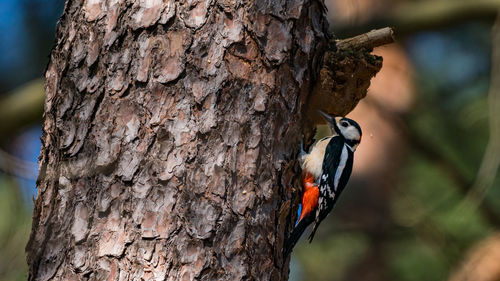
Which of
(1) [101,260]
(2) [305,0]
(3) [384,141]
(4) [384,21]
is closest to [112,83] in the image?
(1) [101,260]

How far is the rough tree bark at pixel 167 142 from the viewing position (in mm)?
1919

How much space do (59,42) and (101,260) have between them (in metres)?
0.84

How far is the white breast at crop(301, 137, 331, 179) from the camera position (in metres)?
2.69

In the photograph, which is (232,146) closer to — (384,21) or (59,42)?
(59,42)

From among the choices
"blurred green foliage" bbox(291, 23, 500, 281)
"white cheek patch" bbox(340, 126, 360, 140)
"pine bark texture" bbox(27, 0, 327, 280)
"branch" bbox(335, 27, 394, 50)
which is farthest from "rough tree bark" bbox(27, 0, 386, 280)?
"blurred green foliage" bbox(291, 23, 500, 281)

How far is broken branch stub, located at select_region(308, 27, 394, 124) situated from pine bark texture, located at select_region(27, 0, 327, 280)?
0.20 m

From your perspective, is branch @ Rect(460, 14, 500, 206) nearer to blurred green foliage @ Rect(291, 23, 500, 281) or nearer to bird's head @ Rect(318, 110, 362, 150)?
bird's head @ Rect(318, 110, 362, 150)

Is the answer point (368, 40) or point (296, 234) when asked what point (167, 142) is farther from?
point (368, 40)

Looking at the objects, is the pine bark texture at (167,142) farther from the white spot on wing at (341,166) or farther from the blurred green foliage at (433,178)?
the blurred green foliage at (433,178)

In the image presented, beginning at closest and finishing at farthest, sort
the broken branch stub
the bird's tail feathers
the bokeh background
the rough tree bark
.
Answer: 1. the rough tree bark
2. the bird's tail feathers
3. the broken branch stub
4. the bokeh background

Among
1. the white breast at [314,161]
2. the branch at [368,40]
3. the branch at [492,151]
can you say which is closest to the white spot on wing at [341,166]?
the white breast at [314,161]

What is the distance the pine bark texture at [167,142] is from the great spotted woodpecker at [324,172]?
0.37 metres

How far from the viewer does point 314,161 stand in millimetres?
2918

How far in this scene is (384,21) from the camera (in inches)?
129
